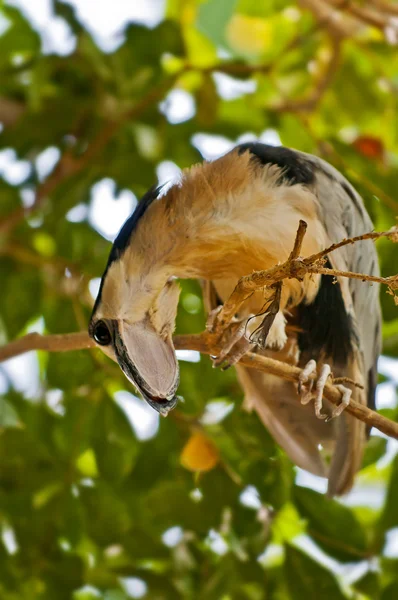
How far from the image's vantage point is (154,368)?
1.53 meters

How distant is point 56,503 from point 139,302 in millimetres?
644

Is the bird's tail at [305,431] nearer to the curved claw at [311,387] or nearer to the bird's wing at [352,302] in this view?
the bird's wing at [352,302]

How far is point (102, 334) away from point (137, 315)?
8 centimetres

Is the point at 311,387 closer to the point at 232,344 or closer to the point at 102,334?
the point at 232,344

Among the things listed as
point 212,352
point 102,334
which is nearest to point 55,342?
point 102,334

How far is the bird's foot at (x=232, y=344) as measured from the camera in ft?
4.65

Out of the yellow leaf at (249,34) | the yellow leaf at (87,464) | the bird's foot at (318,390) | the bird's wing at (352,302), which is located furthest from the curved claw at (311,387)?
the yellow leaf at (249,34)

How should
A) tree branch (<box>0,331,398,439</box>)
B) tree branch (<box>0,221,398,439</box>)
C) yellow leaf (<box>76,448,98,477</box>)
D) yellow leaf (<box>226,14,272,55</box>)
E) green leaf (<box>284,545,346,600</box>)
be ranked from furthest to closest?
→ yellow leaf (<box>226,14,272,55</box>)
yellow leaf (<box>76,448,98,477</box>)
green leaf (<box>284,545,346,600</box>)
tree branch (<box>0,331,398,439</box>)
tree branch (<box>0,221,398,439</box>)

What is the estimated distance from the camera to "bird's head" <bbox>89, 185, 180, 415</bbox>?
1548 millimetres

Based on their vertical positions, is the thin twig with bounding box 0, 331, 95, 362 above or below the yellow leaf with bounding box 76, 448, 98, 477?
above

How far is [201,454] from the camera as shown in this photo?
76.0 inches

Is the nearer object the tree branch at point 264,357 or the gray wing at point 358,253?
the tree branch at point 264,357

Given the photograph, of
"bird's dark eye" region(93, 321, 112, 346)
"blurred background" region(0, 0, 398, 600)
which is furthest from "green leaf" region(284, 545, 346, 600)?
"bird's dark eye" region(93, 321, 112, 346)

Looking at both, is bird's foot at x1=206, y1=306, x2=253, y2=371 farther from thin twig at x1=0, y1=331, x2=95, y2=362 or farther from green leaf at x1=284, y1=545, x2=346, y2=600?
green leaf at x1=284, y1=545, x2=346, y2=600
